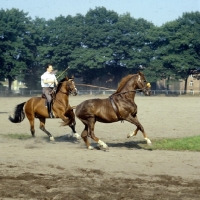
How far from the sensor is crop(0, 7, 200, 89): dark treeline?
231 feet

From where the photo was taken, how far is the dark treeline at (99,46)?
7031 centimetres

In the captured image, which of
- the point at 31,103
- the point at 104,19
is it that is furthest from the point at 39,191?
the point at 104,19

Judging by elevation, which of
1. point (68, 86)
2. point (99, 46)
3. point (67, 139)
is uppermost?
point (99, 46)

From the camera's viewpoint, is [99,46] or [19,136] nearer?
[19,136]

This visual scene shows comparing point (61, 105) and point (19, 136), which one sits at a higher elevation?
point (61, 105)

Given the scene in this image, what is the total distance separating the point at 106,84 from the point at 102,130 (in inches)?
2369

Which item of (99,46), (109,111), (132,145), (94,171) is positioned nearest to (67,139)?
(132,145)

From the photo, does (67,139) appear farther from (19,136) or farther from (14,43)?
(14,43)

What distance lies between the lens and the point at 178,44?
Answer: 232ft

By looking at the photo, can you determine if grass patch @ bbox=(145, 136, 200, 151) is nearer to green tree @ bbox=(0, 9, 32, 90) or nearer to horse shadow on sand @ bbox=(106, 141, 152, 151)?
horse shadow on sand @ bbox=(106, 141, 152, 151)

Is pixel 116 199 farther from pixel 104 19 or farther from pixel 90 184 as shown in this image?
pixel 104 19

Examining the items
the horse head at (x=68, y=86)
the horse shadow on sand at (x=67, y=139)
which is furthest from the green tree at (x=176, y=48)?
the horse head at (x=68, y=86)

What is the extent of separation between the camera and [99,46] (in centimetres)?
7781

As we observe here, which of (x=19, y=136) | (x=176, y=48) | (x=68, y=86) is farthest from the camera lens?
(x=176, y=48)
